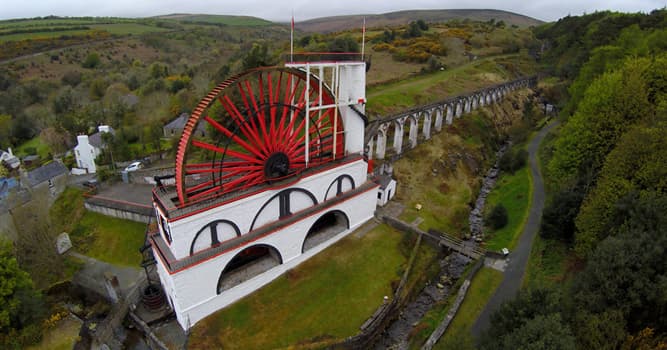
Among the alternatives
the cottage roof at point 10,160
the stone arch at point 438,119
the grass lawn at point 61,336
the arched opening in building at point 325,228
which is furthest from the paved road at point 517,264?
the cottage roof at point 10,160

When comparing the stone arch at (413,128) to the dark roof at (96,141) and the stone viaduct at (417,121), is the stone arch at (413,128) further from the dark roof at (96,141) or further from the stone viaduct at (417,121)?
the dark roof at (96,141)

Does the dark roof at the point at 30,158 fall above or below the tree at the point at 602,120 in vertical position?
below

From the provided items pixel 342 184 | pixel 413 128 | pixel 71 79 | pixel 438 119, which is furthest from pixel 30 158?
pixel 438 119

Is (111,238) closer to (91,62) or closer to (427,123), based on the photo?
(427,123)

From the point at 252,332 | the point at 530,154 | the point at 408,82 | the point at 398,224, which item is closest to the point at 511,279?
the point at 398,224

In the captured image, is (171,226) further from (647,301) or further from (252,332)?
(647,301)

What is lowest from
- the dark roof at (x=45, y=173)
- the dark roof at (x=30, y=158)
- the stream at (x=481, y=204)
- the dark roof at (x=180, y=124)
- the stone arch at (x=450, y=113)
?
the stream at (x=481, y=204)
